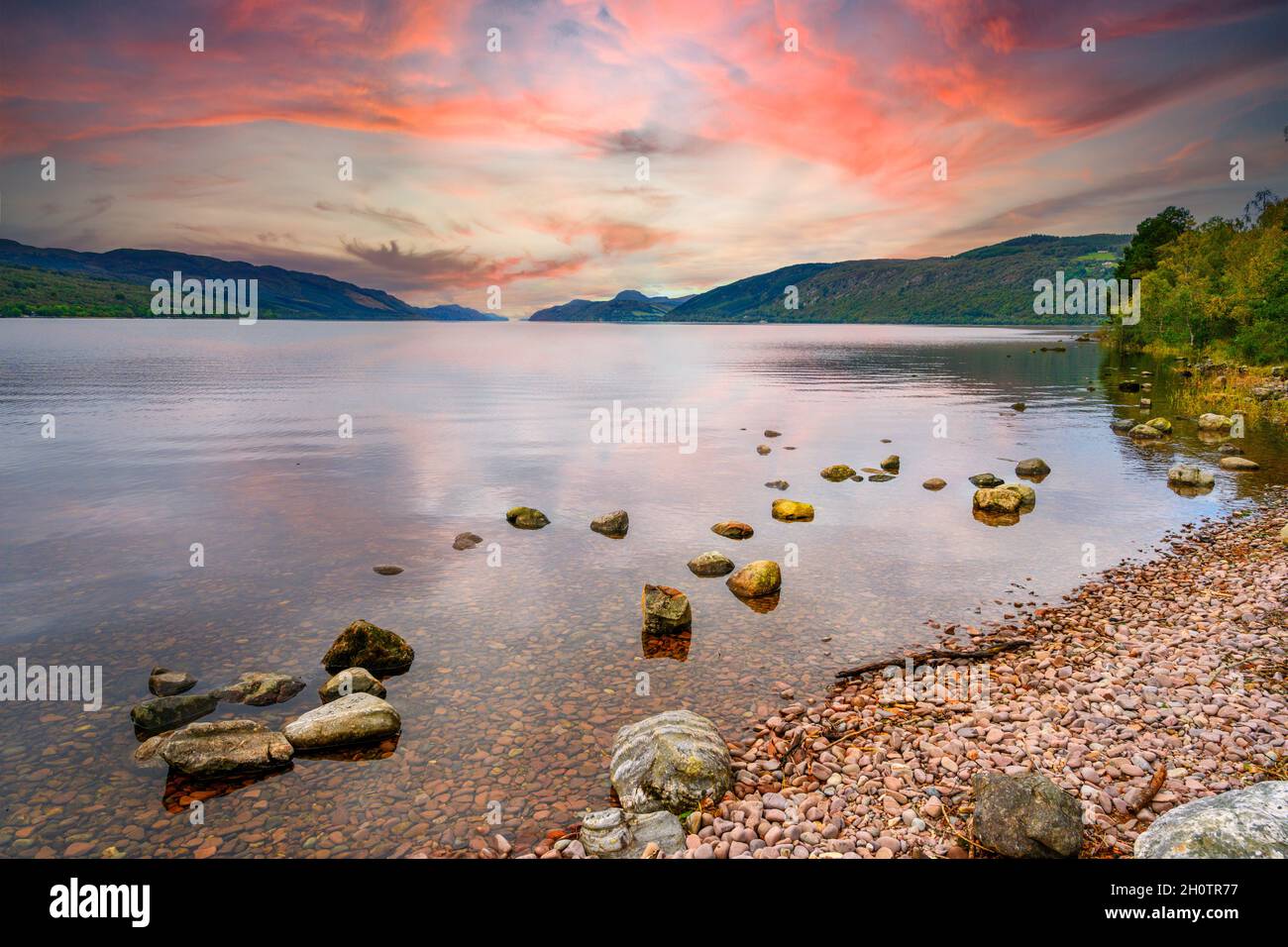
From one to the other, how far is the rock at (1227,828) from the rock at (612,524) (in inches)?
762

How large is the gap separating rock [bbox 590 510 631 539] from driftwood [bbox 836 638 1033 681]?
12.4m

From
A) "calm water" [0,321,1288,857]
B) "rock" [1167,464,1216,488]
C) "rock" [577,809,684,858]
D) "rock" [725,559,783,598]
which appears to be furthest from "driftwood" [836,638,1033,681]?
"rock" [1167,464,1216,488]

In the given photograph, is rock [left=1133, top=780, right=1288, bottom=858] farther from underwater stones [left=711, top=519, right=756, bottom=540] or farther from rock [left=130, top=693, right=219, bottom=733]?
underwater stones [left=711, top=519, right=756, bottom=540]

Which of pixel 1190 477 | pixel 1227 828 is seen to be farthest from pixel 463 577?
pixel 1190 477

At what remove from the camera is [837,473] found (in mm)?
35875

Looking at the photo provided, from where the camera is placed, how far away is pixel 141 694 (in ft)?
47.4

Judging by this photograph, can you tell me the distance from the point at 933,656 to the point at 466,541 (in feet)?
55.4

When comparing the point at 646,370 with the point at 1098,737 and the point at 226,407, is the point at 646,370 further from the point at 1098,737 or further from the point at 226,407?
the point at 1098,737

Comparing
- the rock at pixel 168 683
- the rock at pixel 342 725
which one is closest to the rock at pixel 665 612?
the rock at pixel 342 725

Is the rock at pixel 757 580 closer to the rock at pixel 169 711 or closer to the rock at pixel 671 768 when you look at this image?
the rock at pixel 671 768

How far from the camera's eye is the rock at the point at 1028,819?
8.41m

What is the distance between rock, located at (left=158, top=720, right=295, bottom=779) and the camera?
11586mm
